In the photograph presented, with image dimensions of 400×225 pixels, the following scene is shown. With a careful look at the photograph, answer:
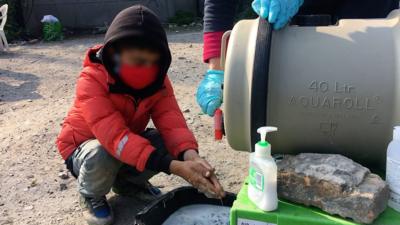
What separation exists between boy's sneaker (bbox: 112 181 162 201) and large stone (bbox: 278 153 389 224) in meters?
0.91

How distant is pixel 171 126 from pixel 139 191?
1.18ft

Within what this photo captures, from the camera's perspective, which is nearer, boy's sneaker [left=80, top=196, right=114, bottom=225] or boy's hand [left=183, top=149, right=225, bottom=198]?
boy's hand [left=183, top=149, right=225, bottom=198]

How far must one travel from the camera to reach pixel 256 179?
4.47 ft

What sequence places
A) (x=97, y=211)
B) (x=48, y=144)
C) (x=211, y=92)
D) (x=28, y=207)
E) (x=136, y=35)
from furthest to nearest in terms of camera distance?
(x=48, y=144), (x=28, y=207), (x=97, y=211), (x=211, y=92), (x=136, y=35)

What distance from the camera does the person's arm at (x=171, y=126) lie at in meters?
1.97

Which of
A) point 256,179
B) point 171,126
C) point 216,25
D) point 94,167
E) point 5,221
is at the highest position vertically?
point 216,25

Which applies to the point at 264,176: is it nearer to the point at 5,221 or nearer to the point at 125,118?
the point at 125,118

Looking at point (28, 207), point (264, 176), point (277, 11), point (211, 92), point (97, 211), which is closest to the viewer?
point (264, 176)

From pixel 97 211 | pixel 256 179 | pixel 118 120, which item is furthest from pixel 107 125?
pixel 256 179

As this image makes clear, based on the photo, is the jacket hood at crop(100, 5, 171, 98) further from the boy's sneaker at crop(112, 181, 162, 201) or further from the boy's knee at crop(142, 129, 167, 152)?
the boy's sneaker at crop(112, 181, 162, 201)

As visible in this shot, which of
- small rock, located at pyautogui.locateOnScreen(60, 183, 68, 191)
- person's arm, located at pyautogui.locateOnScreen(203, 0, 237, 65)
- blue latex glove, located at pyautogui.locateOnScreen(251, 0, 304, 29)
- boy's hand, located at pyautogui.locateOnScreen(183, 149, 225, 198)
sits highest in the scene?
blue latex glove, located at pyautogui.locateOnScreen(251, 0, 304, 29)

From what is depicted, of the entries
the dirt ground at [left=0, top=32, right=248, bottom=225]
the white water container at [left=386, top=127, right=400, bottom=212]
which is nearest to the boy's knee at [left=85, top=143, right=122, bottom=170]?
the dirt ground at [left=0, top=32, right=248, bottom=225]

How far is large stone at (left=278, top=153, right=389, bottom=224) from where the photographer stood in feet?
4.26

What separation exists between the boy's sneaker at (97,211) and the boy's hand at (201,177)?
0.46 m
